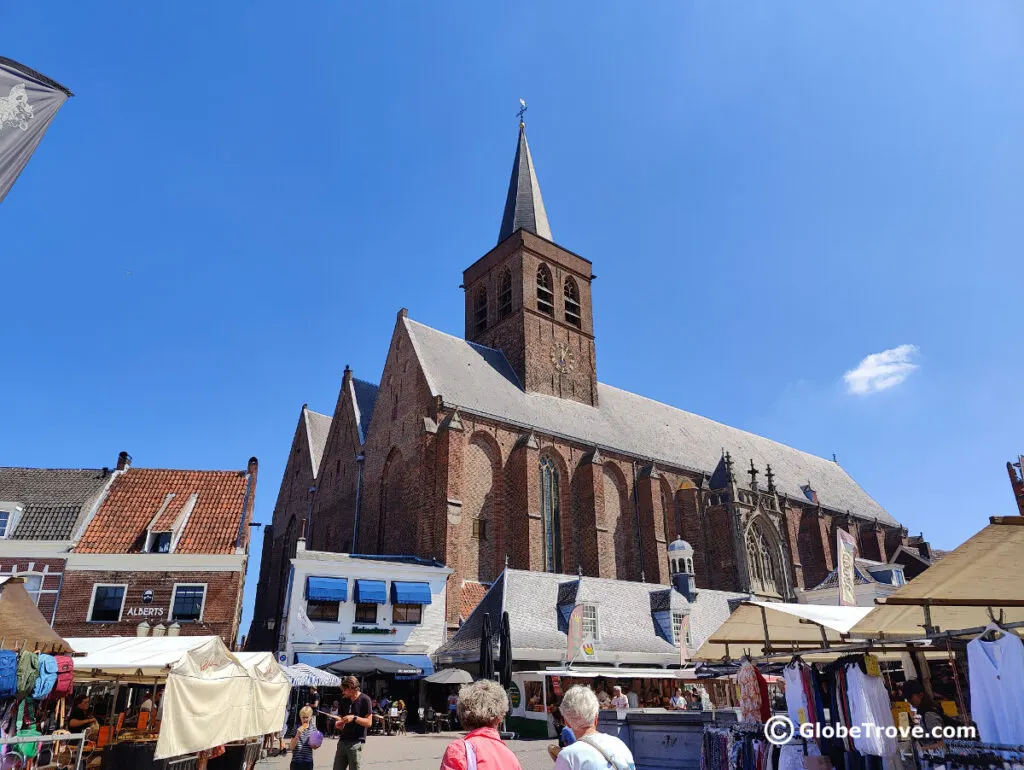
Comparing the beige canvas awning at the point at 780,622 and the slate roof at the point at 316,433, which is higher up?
the slate roof at the point at 316,433

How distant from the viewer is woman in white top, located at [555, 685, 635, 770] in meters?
3.57

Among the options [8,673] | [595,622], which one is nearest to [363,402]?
[595,622]

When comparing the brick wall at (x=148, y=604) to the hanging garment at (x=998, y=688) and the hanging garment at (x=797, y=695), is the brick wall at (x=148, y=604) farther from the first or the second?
the hanging garment at (x=998, y=688)

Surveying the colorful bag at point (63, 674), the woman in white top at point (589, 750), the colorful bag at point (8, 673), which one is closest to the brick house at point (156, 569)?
the colorful bag at point (63, 674)

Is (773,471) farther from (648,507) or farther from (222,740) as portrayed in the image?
(222,740)

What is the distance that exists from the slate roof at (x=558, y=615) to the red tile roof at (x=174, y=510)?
8940mm

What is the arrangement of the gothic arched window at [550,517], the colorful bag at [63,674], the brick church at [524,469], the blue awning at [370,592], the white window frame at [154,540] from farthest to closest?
the gothic arched window at [550,517], the brick church at [524,469], the blue awning at [370,592], the white window frame at [154,540], the colorful bag at [63,674]

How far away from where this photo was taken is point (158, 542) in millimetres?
22328

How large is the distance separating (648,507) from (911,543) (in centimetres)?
3035

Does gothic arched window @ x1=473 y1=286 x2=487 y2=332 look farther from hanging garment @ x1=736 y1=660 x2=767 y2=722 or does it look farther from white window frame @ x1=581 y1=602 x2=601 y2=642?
hanging garment @ x1=736 y1=660 x2=767 y2=722

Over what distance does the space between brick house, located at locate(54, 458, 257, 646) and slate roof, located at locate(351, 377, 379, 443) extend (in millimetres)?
13524

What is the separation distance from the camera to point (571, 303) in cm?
4112

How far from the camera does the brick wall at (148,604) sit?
67.6 ft

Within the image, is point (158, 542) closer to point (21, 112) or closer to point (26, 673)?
point (26, 673)
